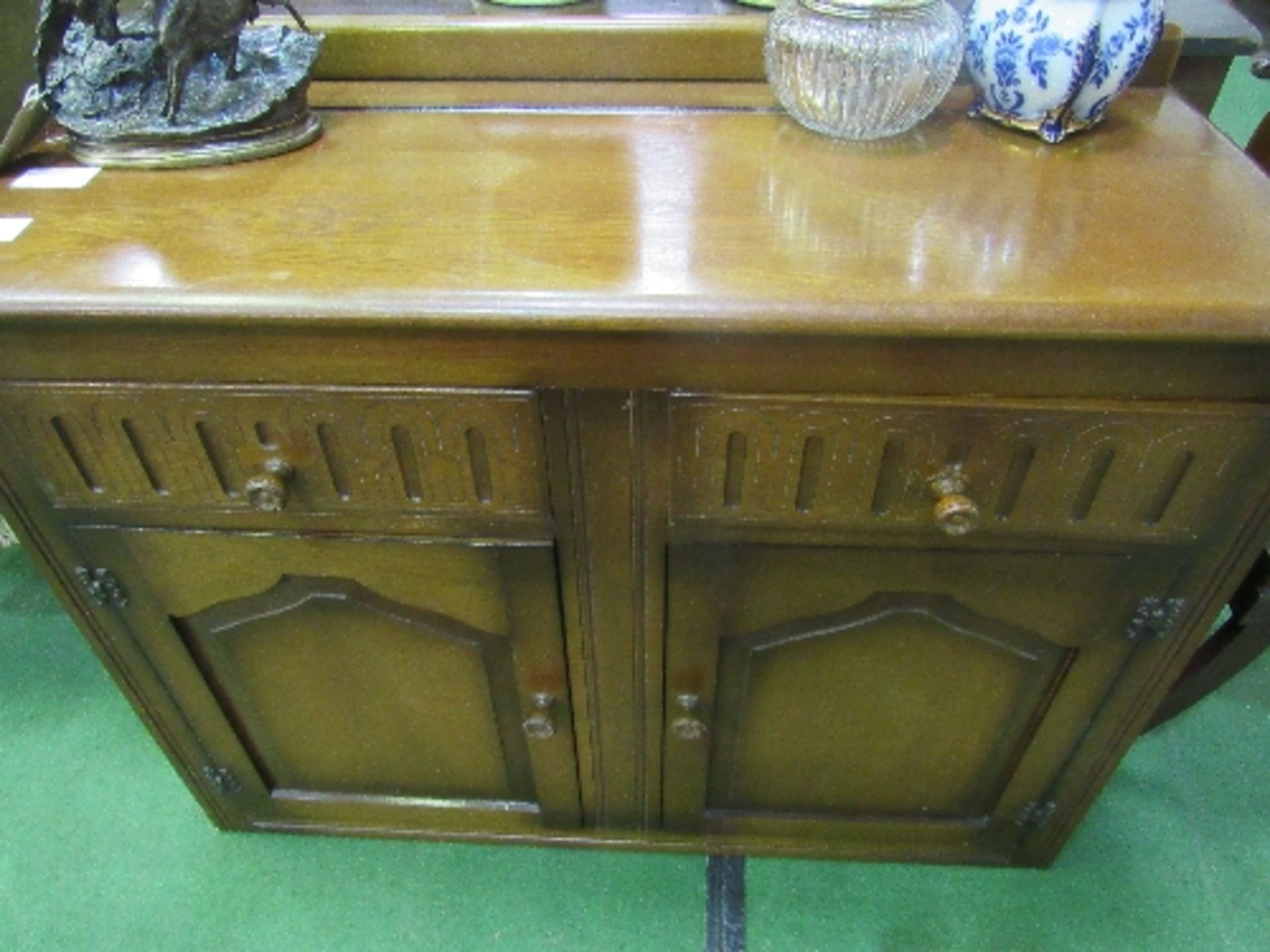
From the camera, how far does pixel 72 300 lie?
519mm

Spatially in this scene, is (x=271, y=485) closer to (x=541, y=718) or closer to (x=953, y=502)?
(x=541, y=718)

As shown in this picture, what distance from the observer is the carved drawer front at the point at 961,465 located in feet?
1.82

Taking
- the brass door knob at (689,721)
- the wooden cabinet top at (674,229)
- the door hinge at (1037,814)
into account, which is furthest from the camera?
the door hinge at (1037,814)

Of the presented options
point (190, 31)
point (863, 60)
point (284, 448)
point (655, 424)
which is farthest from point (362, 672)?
point (863, 60)

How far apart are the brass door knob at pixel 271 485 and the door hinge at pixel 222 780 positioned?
0.42m

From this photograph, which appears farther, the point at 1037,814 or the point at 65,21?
the point at 1037,814

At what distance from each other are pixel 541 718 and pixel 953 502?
39 cm

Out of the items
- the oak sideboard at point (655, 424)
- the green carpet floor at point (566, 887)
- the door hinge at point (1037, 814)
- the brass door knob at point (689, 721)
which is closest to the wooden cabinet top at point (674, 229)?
the oak sideboard at point (655, 424)

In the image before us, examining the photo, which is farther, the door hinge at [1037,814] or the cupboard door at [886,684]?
the door hinge at [1037,814]

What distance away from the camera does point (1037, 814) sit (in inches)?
33.9

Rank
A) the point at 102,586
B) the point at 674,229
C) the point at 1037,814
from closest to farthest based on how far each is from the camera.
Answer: the point at 674,229
the point at 102,586
the point at 1037,814

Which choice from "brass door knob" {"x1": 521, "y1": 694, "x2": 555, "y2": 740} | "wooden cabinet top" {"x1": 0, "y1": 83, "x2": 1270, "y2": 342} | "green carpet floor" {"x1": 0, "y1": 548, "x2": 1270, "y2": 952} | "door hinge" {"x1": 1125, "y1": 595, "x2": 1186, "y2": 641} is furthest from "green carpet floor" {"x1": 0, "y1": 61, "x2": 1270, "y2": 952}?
"wooden cabinet top" {"x1": 0, "y1": 83, "x2": 1270, "y2": 342}

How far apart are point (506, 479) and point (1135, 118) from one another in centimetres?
55

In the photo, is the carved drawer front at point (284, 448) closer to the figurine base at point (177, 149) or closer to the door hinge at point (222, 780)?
the figurine base at point (177, 149)
